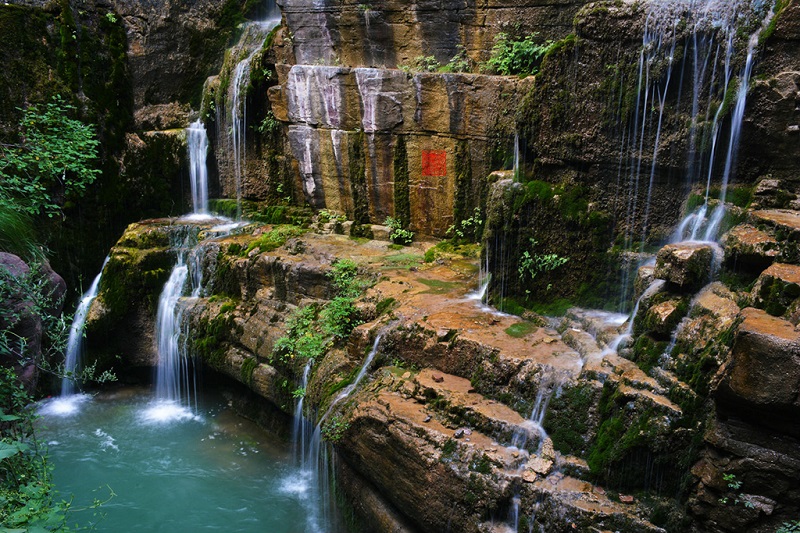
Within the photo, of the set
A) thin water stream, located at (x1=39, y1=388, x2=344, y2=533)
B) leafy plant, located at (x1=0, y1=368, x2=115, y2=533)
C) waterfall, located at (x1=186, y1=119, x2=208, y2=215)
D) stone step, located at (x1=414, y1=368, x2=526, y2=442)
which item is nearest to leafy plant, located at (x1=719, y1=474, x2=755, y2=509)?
stone step, located at (x1=414, y1=368, x2=526, y2=442)

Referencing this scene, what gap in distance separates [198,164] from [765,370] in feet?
40.6

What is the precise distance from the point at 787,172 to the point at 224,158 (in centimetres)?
1105

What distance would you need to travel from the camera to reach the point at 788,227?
5.12 meters

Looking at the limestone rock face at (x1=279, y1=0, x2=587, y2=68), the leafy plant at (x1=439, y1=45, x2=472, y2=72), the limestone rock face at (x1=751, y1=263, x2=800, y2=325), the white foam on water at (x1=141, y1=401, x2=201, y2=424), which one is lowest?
the white foam on water at (x1=141, y1=401, x2=201, y2=424)

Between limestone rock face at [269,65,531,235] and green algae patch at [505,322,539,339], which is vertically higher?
limestone rock face at [269,65,531,235]

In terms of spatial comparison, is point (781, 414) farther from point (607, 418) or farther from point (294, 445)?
point (294, 445)

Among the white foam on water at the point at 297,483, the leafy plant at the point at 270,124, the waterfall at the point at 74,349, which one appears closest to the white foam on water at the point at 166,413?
the waterfall at the point at 74,349

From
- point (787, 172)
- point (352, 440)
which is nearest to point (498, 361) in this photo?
point (352, 440)

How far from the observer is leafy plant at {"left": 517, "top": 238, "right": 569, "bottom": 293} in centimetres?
746

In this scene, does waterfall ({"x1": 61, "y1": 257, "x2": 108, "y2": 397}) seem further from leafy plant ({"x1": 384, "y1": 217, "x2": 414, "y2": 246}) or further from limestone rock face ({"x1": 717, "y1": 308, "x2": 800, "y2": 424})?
limestone rock face ({"x1": 717, "y1": 308, "x2": 800, "y2": 424})

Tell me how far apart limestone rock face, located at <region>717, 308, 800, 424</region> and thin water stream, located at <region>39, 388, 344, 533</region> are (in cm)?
481

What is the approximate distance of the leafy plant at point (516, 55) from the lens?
31.8 ft

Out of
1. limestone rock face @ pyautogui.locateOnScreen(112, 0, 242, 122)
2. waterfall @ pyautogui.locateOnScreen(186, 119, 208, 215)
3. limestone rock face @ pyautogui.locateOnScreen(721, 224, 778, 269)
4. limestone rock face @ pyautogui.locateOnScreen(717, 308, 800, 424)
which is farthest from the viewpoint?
limestone rock face @ pyautogui.locateOnScreen(112, 0, 242, 122)

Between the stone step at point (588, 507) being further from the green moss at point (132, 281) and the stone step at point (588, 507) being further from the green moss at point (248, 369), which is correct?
the green moss at point (132, 281)
